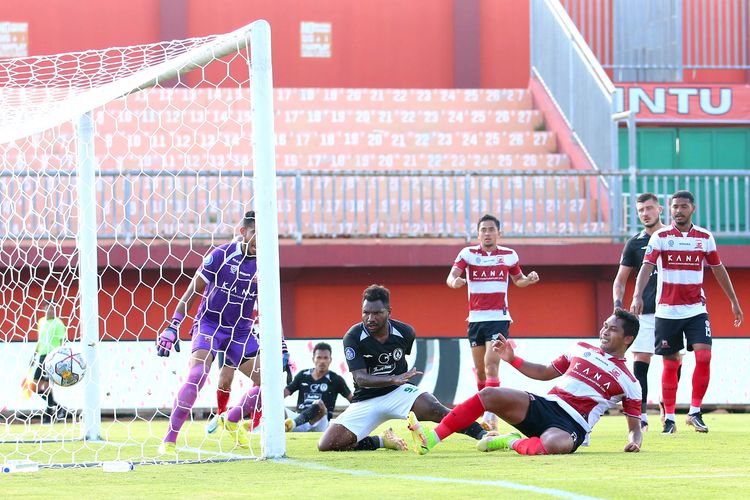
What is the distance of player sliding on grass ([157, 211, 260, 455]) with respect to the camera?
365 inches

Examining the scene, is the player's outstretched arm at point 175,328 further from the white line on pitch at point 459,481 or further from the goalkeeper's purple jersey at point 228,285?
the white line on pitch at point 459,481

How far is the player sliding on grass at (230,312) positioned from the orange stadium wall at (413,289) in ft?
21.6

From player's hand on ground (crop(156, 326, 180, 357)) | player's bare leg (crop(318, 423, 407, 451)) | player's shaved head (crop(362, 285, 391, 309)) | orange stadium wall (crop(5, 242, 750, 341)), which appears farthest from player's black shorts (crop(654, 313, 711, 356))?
orange stadium wall (crop(5, 242, 750, 341))

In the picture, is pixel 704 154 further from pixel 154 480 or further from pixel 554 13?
pixel 154 480

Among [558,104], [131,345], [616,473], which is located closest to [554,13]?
[558,104]

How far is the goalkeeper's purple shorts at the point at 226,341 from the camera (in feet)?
30.9

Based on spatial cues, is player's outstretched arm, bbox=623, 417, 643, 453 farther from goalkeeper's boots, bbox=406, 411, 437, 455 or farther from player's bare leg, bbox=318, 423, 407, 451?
player's bare leg, bbox=318, 423, 407, 451

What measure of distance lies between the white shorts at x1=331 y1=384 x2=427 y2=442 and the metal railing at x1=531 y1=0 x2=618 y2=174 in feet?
31.1

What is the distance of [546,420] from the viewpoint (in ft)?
26.8

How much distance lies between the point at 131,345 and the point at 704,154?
11.6 meters

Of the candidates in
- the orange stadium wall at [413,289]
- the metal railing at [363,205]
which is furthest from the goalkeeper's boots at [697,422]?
the orange stadium wall at [413,289]

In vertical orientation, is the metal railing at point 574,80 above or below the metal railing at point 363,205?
above

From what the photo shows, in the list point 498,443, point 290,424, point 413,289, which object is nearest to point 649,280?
point 290,424

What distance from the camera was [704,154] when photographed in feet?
73.1
